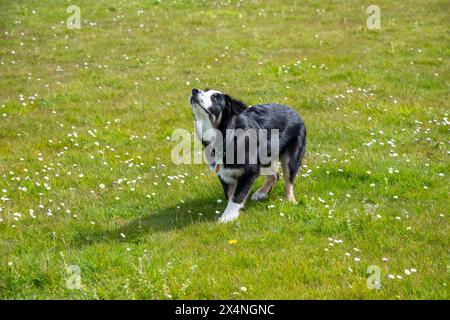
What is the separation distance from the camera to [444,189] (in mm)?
8664

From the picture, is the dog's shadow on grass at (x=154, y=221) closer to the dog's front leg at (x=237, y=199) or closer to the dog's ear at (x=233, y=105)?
the dog's front leg at (x=237, y=199)

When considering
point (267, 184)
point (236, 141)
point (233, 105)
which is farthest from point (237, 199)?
point (233, 105)

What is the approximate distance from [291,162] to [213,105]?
5.54ft

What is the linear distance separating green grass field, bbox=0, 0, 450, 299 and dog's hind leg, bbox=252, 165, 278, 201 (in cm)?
15

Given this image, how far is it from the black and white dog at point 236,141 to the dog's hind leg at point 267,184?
0.09 m

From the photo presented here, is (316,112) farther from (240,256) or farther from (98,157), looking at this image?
(240,256)

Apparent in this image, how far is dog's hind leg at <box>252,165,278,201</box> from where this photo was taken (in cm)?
891

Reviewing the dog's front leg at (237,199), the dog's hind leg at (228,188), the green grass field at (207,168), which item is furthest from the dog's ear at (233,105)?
the green grass field at (207,168)

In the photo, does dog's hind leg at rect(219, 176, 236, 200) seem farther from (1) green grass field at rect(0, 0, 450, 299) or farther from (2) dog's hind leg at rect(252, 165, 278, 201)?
(2) dog's hind leg at rect(252, 165, 278, 201)

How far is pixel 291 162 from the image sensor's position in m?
8.72

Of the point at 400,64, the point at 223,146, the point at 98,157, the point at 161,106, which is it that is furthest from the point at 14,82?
the point at 400,64

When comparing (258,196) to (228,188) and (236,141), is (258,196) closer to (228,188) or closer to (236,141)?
(228,188)

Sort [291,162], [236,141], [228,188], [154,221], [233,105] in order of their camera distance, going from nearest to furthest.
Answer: [233,105] → [236,141] → [154,221] → [228,188] → [291,162]
